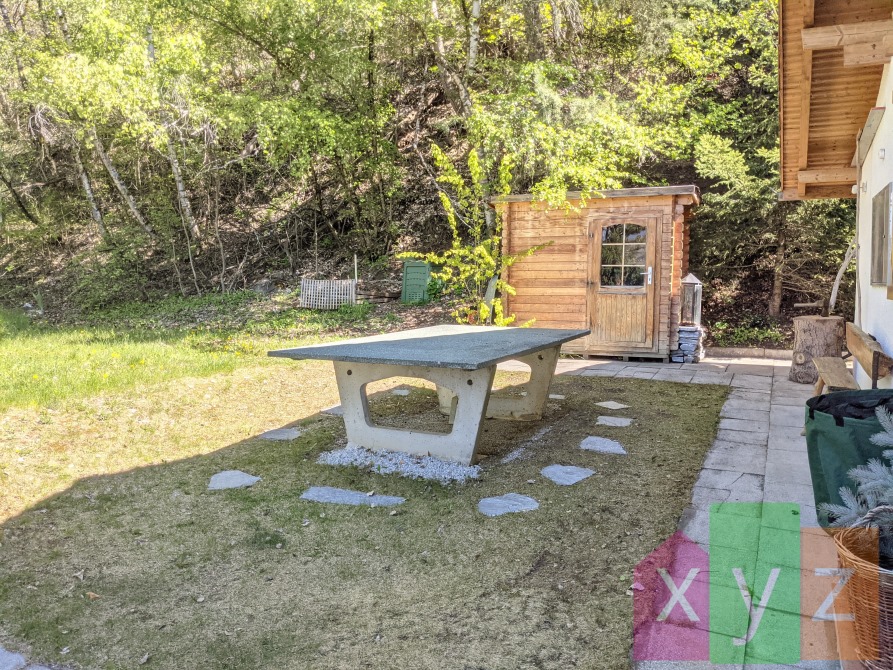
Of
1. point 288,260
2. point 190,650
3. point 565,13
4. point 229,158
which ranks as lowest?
point 190,650

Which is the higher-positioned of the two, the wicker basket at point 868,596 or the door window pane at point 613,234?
the door window pane at point 613,234

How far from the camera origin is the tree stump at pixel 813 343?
6.30 metres

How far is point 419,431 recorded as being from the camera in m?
3.95

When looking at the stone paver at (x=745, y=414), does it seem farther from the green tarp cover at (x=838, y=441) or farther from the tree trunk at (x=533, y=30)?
the tree trunk at (x=533, y=30)

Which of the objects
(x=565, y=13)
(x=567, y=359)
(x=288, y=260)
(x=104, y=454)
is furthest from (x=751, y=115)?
(x=104, y=454)

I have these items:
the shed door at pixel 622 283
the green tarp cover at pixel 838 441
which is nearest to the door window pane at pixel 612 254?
the shed door at pixel 622 283

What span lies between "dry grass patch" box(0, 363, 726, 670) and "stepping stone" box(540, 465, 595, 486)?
52mm

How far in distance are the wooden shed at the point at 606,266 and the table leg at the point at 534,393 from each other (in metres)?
3.30

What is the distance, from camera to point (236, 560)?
2719 mm

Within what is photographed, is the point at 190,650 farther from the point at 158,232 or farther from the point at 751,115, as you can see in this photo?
the point at 158,232

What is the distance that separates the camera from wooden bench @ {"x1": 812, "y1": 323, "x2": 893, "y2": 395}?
3846 mm

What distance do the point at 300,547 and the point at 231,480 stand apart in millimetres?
1003

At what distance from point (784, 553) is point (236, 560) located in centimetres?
218

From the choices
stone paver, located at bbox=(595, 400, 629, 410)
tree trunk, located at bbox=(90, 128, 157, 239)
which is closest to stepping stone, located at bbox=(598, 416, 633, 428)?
stone paver, located at bbox=(595, 400, 629, 410)
